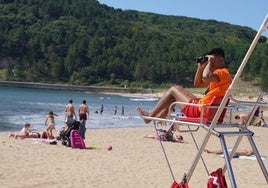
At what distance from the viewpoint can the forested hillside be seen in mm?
148000

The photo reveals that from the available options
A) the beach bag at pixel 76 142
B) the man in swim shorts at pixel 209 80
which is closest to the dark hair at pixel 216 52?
the man in swim shorts at pixel 209 80

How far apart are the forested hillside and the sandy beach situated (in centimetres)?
11267

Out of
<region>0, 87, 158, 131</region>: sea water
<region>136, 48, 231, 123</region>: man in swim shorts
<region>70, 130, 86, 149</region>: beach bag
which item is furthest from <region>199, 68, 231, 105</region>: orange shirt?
<region>0, 87, 158, 131</region>: sea water

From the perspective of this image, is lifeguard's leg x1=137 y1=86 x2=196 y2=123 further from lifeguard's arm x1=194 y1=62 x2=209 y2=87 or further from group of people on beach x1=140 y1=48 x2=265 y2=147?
lifeguard's arm x1=194 y1=62 x2=209 y2=87

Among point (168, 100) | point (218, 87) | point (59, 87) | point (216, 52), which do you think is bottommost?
point (59, 87)

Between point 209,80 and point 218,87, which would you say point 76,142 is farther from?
point 209,80

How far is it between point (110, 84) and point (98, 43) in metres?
27.3

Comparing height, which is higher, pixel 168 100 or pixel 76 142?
pixel 168 100

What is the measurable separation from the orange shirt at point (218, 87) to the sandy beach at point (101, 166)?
4646mm

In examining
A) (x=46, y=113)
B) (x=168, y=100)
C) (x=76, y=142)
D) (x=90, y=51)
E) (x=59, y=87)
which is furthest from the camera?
(x=90, y=51)

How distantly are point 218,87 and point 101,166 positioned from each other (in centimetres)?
724

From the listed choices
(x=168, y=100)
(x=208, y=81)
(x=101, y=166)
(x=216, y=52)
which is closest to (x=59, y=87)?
(x=101, y=166)

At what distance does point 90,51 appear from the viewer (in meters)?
168

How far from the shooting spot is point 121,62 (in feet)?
517
